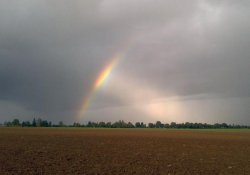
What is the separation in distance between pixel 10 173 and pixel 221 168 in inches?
578

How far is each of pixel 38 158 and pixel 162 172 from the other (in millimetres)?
11087

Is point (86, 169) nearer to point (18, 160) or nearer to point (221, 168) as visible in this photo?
point (18, 160)

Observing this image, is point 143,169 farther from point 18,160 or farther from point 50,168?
point 18,160

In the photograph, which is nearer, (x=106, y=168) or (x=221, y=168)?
(x=106, y=168)

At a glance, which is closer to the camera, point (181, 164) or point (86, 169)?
point (86, 169)

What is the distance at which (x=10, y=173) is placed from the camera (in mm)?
19078

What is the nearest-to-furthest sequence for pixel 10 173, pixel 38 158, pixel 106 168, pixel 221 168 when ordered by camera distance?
pixel 10 173 < pixel 106 168 < pixel 221 168 < pixel 38 158

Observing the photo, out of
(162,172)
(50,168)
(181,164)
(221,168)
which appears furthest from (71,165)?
(221,168)

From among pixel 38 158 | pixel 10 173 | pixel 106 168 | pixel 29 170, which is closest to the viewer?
pixel 10 173

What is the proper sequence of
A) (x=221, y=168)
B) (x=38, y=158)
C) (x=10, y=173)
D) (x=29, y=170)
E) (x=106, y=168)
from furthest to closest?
(x=38, y=158) → (x=221, y=168) → (x=106, y=168) → (x=29, y=170) → (x=10, y=173)

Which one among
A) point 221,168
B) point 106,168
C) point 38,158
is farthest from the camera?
point 38,158

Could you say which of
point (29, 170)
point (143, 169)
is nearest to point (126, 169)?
point (143, 169)

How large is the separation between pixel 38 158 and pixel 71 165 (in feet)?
15.6

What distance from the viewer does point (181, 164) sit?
971 inches
